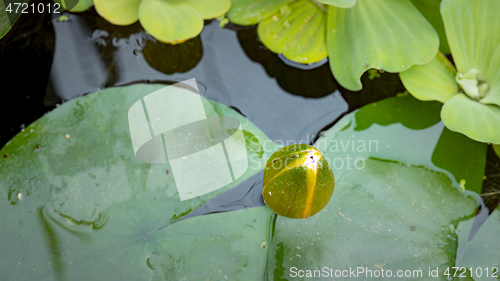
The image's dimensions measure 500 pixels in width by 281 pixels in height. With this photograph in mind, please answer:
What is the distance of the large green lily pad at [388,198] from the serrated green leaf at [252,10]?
71cm

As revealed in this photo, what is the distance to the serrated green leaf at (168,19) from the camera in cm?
150

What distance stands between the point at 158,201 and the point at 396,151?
1197 millimetres

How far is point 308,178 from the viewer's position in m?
0.98

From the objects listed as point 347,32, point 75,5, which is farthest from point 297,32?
point 75,5

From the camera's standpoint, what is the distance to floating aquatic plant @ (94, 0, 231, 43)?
1502mm

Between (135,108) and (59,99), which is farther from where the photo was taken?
(59,99)

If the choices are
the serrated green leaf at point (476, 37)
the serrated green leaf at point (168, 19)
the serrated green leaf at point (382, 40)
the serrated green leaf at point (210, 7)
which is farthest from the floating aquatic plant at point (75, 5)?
the serrated green leaf at point (476, 37)

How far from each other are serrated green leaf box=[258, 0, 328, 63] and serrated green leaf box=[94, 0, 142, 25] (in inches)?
26.3

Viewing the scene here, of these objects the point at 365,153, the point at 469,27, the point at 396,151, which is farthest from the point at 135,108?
the point at 469,27

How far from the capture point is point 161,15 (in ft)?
4.93

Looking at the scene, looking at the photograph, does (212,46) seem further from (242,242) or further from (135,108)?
(242,242)

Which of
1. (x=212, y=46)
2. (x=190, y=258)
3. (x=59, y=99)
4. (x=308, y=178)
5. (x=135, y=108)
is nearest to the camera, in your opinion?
(x=308, y=178)

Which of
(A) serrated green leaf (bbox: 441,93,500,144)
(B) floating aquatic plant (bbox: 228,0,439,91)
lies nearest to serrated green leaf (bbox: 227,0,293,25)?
(B) floating aquatic plant (bbox: 228,0,439,91)

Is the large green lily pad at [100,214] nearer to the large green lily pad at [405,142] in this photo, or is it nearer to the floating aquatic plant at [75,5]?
the large green lily pad at [405,142]
